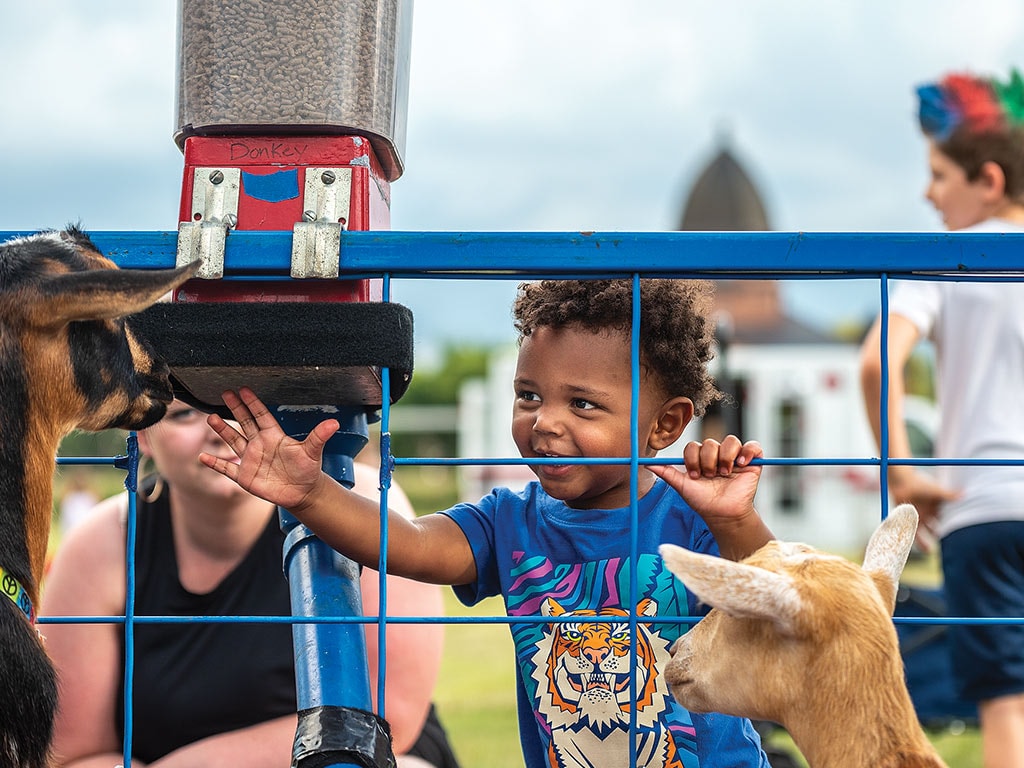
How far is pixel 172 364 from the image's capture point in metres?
1.93

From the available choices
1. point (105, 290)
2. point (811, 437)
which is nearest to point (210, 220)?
point (105, 290)

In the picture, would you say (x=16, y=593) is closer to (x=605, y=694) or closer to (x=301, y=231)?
(x=301, y=231)

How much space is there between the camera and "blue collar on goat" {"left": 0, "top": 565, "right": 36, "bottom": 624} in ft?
6.11

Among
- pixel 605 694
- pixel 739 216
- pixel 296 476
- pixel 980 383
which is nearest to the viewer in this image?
pixel 296 476

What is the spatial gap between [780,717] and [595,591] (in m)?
0.53

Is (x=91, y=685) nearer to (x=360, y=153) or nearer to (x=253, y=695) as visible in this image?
(x=253, y=695)

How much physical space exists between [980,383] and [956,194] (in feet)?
2.02

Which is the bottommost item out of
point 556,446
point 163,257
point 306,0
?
point 556,446

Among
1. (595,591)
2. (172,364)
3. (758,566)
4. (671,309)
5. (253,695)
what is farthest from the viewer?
(253,695)

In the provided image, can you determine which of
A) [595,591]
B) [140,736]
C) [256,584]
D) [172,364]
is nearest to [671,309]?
[595,591]

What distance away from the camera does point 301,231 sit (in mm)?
1875

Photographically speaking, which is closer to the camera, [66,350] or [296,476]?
[66,350]

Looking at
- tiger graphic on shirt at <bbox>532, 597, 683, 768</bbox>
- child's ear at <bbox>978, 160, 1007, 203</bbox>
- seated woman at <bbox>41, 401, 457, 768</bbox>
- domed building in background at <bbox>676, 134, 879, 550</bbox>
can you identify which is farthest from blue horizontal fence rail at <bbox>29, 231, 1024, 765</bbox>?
domed building in background at <bbox>676, 134, 879, 550</bbox>

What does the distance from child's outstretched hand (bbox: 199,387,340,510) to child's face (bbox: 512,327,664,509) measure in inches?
18.6
